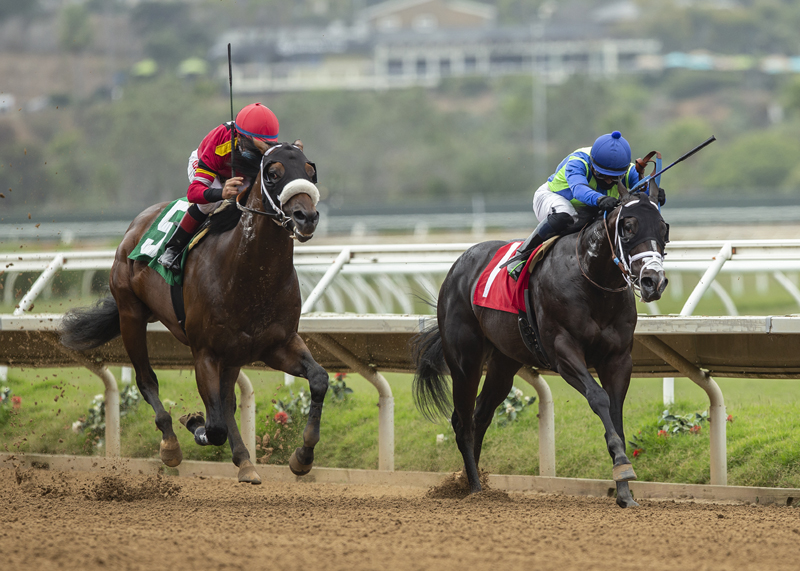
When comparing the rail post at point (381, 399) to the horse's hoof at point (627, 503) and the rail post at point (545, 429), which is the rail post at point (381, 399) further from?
the horse's hoof at point (627, 503)

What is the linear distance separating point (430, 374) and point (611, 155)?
63.2 inches

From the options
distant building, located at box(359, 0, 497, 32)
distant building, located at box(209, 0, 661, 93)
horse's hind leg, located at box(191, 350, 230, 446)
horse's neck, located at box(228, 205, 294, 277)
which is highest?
distant building, located at box(359, 0, 497, 32)

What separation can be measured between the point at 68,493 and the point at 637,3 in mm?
101168

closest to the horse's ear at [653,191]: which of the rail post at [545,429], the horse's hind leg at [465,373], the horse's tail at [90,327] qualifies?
the horse's hind leg at [465,373]

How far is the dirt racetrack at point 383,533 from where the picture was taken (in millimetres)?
3031

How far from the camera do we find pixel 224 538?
3.41 metres

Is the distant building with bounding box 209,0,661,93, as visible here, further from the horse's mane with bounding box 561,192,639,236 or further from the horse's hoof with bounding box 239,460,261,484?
the horse's hoof with bounding box 239,460,261,484

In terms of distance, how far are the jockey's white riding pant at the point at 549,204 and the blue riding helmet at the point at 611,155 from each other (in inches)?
10.0

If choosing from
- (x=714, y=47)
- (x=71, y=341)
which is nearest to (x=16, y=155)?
(x=71, y=341)

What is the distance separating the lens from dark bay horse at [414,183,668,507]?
4.15 metres

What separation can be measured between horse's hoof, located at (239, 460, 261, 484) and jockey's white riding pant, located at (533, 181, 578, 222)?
1.76 meters

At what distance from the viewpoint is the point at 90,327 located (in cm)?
566

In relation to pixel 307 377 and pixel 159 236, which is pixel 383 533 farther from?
pixel 159 236

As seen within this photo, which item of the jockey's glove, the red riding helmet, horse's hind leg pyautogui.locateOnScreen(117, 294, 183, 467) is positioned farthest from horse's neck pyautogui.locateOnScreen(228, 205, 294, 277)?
the jockey's glove
